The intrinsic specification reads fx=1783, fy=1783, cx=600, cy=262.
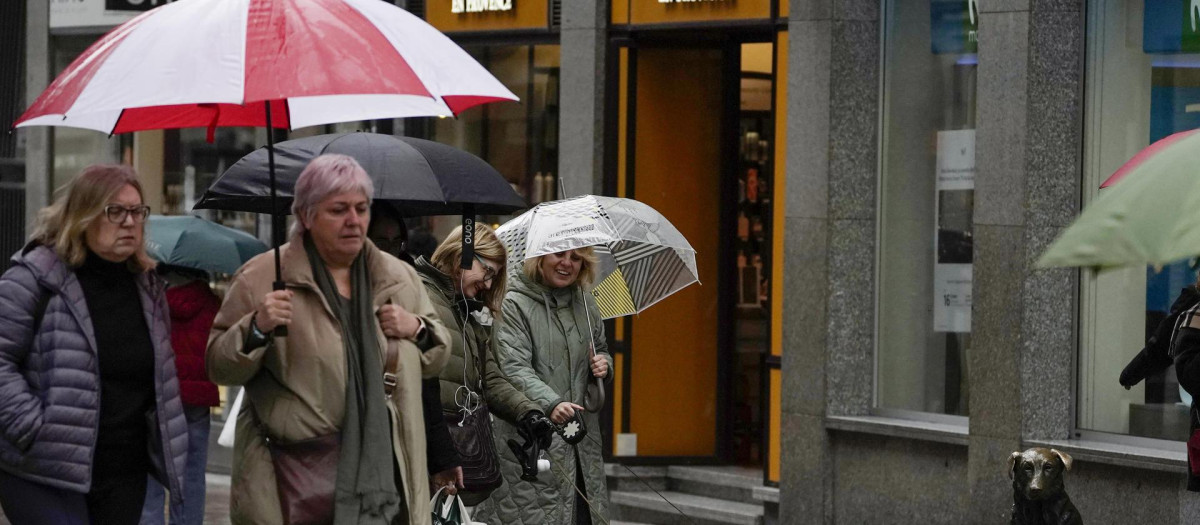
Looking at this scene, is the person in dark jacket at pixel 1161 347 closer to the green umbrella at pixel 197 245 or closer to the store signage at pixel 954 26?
the store signage at pixel 954 26

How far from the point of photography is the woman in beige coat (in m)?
4.98

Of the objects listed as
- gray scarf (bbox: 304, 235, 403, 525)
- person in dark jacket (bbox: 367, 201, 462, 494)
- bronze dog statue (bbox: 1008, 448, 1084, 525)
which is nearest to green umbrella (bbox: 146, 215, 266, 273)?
person in dark jacket (bbox: 367, 201, 462, 494)

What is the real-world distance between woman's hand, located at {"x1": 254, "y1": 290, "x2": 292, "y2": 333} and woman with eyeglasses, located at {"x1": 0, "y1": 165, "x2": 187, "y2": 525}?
0.82 m

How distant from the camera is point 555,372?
7625 mm

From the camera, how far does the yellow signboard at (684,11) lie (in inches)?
447

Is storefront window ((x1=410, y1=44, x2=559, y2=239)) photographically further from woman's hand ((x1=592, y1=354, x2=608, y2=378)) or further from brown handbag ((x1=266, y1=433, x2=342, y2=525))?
brown handbag ((x1=266, y1=433, x2=342, y2=525))

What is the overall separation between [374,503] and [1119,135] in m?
5.98

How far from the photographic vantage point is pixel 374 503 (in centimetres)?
502

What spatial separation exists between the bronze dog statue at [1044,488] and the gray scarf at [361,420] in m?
4.01

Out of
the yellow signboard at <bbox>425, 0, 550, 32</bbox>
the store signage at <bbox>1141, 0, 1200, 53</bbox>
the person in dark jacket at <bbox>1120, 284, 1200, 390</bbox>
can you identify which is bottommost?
the person in dark jacket at <bbox>1120, 284, 1200, 390</bbox>

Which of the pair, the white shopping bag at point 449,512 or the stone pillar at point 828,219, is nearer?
the white shopping bag at point 449,512

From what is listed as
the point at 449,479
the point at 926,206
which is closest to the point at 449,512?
the point at 449,479

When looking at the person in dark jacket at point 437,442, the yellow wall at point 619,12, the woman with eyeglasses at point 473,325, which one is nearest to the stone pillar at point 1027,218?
the yellow wall at point 619,12

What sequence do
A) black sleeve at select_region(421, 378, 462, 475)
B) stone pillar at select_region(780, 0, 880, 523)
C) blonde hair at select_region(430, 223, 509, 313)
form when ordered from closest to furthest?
black sleeve at select_region(421, 378, 462, 475), blonde hair at select_region(430, 223, 509, 313), stone pillar at select_region(780, 0, 880, 523)
